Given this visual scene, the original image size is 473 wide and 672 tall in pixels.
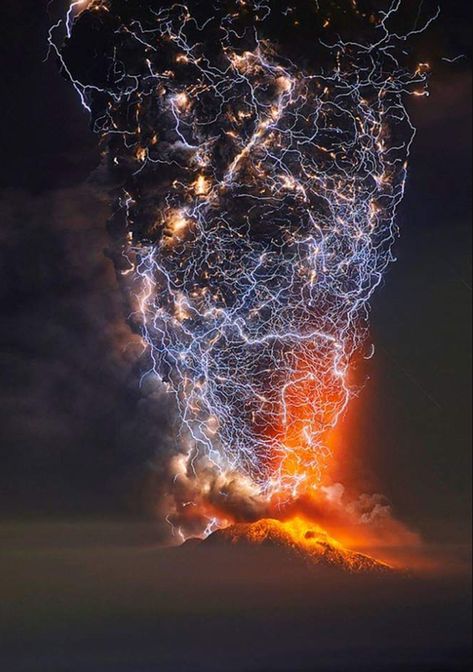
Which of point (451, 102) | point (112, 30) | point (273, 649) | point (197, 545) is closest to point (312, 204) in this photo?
point (451, 102)

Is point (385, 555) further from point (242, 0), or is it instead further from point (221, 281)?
point (242, 0)

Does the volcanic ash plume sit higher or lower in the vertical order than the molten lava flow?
higher

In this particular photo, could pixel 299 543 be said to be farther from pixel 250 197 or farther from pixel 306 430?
pixel 250 197

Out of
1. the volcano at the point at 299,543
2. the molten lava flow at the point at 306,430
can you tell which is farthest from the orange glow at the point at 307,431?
the volcano at the point at 299,543

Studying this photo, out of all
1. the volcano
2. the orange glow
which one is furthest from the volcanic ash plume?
the volcano

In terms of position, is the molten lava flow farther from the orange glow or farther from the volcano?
the volcano

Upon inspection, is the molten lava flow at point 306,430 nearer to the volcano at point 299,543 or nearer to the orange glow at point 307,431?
the orange glow at point 307,431
